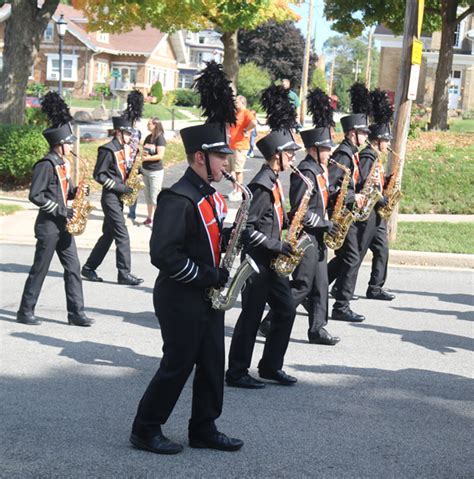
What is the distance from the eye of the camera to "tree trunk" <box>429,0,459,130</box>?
30.9m

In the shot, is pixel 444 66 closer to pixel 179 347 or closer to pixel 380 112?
pixel 380 112

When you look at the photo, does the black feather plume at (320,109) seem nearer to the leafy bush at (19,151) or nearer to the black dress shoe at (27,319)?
the black dress shoe at (27,319)

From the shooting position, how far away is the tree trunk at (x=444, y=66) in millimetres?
30859

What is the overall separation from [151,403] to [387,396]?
2.31m

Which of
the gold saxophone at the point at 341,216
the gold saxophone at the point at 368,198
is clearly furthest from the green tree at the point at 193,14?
the gold saxophone at the point at 341,216

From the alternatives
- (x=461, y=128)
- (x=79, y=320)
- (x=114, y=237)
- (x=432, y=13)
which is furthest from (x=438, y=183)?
(x=461, y=128)

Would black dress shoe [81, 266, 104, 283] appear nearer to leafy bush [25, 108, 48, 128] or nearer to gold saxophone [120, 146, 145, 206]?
gold saxophone [120, 146, 145, 206]

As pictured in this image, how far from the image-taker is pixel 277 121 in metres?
7.68

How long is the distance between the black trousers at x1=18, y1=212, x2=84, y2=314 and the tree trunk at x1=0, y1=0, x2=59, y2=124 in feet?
41.1

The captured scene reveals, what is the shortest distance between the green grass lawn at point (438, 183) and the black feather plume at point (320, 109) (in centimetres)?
864

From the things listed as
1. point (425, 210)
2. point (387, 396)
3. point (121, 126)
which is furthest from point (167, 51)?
point (387, 396)

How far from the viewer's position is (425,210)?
17.6m

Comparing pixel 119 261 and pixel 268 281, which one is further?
pixel 119 261

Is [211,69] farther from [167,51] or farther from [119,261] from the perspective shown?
[167,51]
